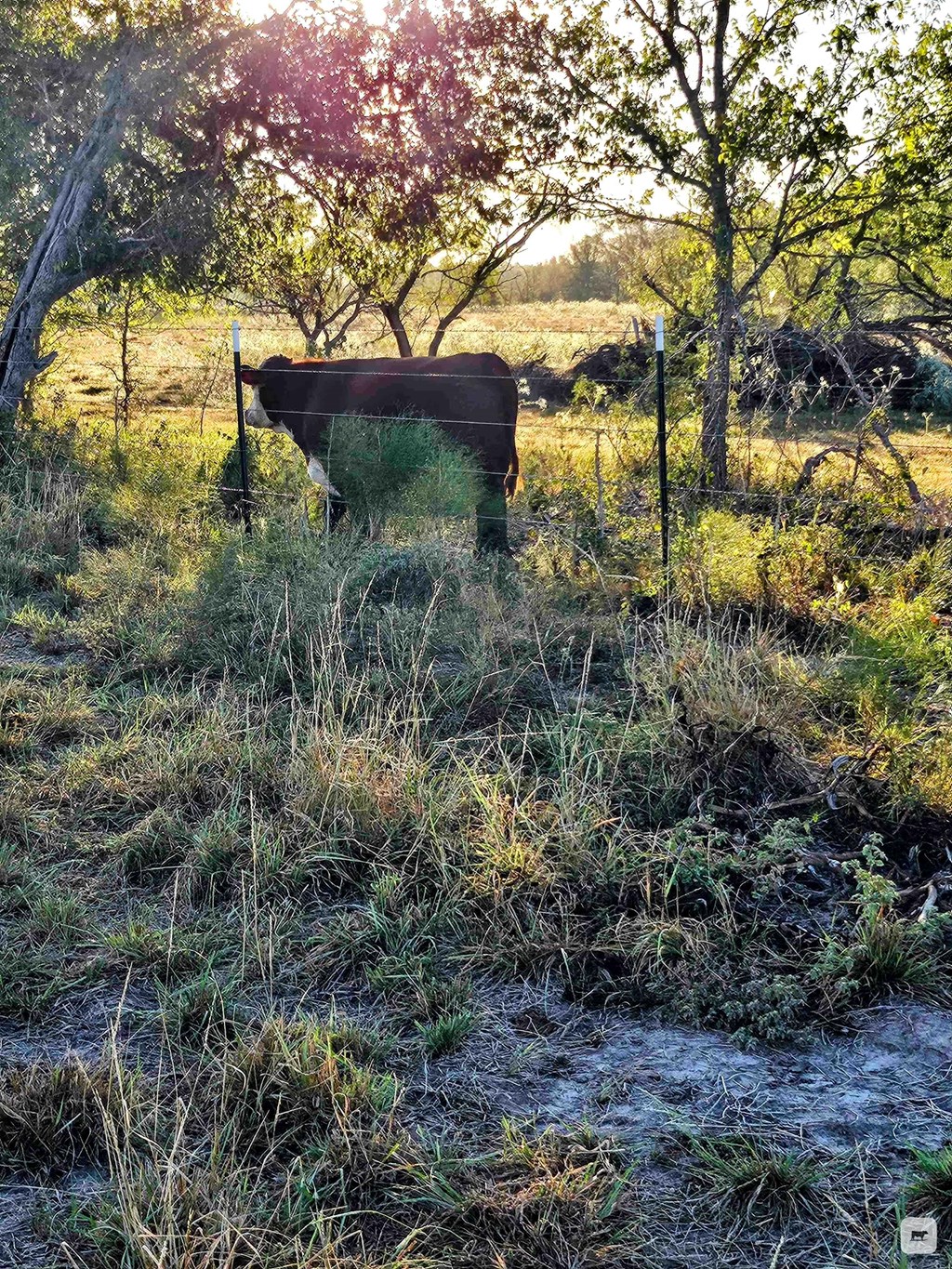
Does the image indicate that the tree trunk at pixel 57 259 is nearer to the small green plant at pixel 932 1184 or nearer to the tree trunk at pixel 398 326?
the tree trunk at pixel 398 326

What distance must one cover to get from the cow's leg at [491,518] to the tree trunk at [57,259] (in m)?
5.51

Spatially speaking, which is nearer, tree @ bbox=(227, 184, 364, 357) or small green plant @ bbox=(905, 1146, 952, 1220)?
small green plant @ bbox=(905, 1146, 952, 1220)

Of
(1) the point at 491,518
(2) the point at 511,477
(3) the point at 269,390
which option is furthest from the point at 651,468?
(3) the point at 269,390

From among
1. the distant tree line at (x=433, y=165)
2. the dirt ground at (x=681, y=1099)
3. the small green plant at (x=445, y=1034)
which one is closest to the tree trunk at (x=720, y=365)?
the distant tree line at (x=433, y=165)

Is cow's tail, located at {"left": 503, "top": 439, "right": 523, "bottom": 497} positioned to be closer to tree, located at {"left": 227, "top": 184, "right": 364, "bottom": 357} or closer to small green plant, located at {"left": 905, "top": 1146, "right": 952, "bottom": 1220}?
tree, located at {"left": 227, "top": 184, "right": 364, "bottom": 357}

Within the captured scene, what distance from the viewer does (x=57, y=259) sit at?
11594 millimetres

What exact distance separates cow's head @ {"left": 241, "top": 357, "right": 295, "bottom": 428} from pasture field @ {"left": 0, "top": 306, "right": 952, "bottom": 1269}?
115 inches

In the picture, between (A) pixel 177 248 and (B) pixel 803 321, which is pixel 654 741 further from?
(A) pixel 177 248

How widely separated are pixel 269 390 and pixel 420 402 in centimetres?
136

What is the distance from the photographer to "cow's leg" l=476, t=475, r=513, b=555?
27.9ft

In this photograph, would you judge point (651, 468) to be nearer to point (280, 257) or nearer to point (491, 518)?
point (491, 518)

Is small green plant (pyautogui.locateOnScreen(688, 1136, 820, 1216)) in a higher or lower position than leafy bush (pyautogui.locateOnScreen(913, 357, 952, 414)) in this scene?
lower

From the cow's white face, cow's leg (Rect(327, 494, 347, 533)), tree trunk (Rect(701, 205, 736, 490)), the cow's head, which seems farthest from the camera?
the cow's white face

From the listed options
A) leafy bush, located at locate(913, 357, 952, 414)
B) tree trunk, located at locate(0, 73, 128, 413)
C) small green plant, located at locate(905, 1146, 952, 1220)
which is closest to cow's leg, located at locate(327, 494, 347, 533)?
tree trunk, located at locate(0, 73, 128, 413)
